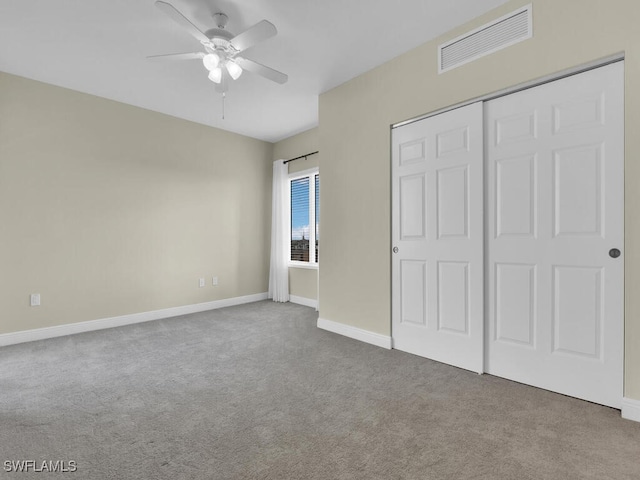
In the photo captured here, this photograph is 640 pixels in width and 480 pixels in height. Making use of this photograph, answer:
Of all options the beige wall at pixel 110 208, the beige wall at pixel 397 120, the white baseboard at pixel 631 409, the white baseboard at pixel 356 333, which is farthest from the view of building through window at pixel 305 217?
the white baseboard at pixel 631 409

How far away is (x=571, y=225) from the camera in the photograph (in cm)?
212

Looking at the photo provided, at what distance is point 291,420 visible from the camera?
6.20 feet

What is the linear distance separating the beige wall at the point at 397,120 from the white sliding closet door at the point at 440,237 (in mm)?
131

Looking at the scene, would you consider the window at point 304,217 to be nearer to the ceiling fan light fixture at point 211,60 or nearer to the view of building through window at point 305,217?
the view of building through window at point 305,217

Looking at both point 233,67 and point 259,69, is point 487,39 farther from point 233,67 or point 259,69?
point 233,67

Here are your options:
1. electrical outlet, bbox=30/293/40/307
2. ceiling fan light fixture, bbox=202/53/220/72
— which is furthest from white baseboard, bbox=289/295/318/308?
ceiling fan light fixture, bbox=202/53/220/72

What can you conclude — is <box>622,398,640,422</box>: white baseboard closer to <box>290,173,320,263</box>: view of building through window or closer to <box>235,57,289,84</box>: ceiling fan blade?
<box>235,57,289,84</box>: ceiling fan blade

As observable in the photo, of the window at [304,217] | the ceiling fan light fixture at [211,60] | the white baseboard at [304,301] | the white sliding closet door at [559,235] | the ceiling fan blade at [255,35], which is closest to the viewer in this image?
the white sliding closet door at [559,235]

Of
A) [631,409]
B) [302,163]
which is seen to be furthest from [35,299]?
[631,409]

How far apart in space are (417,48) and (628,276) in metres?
2.37

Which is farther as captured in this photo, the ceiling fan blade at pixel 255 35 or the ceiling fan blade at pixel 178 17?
the ceiling fan blade at pixel 255 35

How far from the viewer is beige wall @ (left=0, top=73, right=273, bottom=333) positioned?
3367 mm

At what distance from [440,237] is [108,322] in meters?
3.93
